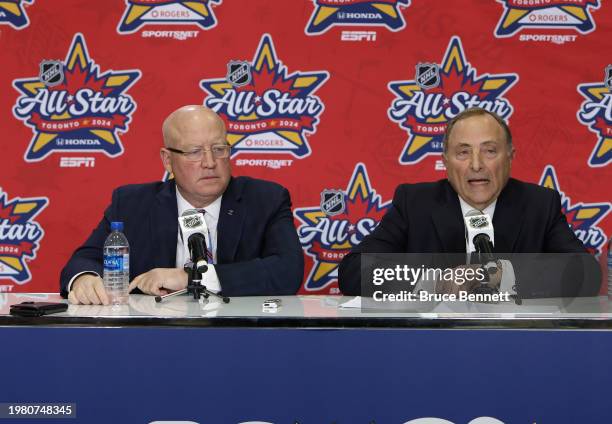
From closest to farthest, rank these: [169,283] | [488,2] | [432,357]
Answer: [432,357], [169,283], [488,2]

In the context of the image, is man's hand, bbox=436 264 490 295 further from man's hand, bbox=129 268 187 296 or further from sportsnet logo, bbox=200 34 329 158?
sportsnet logo, bbox=200 34 329 158

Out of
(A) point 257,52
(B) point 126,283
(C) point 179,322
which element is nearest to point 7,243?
(A) point 257,52

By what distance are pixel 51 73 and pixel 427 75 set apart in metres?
2.00

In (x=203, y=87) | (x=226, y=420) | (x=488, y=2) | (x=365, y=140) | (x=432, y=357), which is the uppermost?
(x=488, y=2)

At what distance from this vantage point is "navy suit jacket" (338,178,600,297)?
9.49 ft

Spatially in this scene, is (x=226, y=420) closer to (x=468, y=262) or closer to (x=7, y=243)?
(x=468, y=262)

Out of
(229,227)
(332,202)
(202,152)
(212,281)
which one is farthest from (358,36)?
(212,281)

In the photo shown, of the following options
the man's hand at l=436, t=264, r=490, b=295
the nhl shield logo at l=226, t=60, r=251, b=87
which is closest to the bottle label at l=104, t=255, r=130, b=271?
the man's hand at l=436, t=264, r=490, b=295

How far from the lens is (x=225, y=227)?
2.99 m

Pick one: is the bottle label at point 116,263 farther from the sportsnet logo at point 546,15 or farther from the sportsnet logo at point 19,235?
the sportsnet logo at point 546,15

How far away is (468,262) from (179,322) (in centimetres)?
84

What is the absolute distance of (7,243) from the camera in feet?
12.9

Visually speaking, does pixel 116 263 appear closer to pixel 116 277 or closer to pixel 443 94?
pixel 116 277

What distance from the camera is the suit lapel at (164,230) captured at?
9.70 ft
